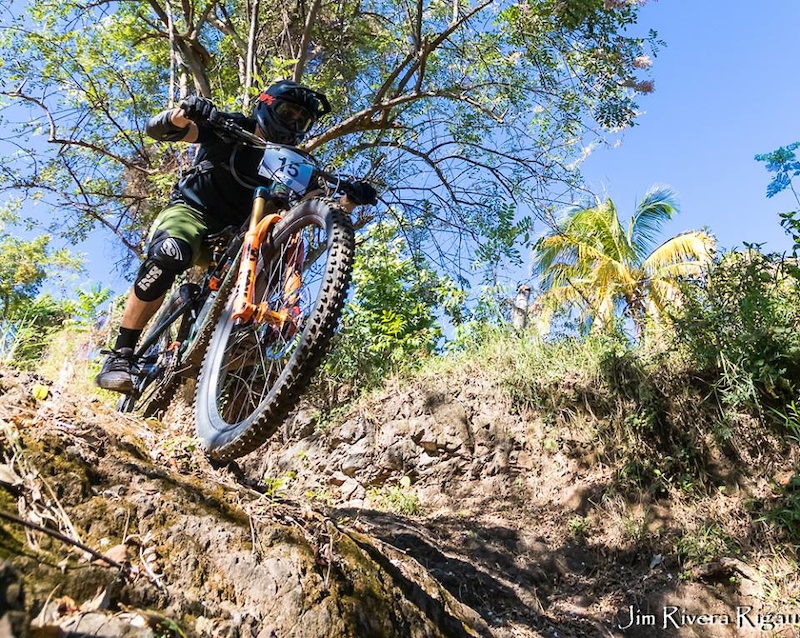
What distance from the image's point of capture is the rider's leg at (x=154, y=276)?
3322 mm

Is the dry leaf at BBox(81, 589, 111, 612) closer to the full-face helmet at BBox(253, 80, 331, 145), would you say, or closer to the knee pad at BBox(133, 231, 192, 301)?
the knee pad at BBox(133, 231, 192, 301)

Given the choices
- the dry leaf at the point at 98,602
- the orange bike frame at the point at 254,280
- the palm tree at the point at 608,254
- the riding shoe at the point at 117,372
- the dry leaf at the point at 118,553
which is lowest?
the dry leaf at the point at 98,602

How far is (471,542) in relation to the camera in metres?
4.33

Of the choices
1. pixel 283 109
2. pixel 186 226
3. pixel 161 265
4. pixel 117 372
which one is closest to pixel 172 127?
pixel 186 226

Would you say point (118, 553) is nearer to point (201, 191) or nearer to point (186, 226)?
point (186, 226)

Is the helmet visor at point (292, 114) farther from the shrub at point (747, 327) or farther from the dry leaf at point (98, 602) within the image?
the shrub at point (747, 327)

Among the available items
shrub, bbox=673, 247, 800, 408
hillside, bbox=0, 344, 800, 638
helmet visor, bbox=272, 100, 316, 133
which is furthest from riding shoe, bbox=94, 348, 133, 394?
shrub, bbox=673, 247, 800, 408

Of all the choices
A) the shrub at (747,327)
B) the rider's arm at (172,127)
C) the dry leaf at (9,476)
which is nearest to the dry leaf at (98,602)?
the dry leaf at (9,476)

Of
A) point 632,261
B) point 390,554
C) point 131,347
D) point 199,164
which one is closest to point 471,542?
point 390,554

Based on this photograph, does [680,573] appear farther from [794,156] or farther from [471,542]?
[794,156]

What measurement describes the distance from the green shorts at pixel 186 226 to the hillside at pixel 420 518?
108cm

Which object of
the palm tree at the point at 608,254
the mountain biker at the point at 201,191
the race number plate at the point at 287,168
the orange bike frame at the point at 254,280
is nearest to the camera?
the orange bike frame at the point at 254,280

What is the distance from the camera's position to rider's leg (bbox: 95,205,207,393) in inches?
131
